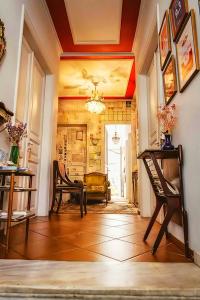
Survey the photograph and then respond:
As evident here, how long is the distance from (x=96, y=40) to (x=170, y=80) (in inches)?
111

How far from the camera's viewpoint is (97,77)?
19.1 feet

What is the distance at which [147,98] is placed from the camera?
3.80 meters

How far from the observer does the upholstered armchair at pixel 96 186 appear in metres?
6.07

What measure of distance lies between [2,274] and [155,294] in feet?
2.57

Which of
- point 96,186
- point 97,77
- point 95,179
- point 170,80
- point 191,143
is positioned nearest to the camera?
point 191,143

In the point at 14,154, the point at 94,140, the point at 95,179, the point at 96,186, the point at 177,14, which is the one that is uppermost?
the point at 177,14

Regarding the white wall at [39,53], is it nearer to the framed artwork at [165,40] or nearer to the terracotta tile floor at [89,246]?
the terracotta tile floor at [89,246]

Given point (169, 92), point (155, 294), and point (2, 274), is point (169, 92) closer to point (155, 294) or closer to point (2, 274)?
point (155, 294)

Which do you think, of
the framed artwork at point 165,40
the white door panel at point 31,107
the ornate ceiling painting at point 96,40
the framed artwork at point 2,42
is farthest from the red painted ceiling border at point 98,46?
the framed artwork at point 2,42

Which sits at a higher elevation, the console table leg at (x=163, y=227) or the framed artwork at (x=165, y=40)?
the framed artwork at (x=165, y=40)

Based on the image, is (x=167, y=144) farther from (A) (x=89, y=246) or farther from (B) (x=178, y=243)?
(A) (x=89, y=246)

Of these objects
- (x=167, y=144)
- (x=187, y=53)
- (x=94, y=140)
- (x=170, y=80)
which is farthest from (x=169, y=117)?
(x=94, y=140)

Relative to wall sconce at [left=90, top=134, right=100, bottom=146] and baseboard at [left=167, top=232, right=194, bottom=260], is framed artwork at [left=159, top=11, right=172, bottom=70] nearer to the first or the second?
baseboard at [left=167, top=232, right=194, bottom=260]

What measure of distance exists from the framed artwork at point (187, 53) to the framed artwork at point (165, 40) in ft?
0.86
